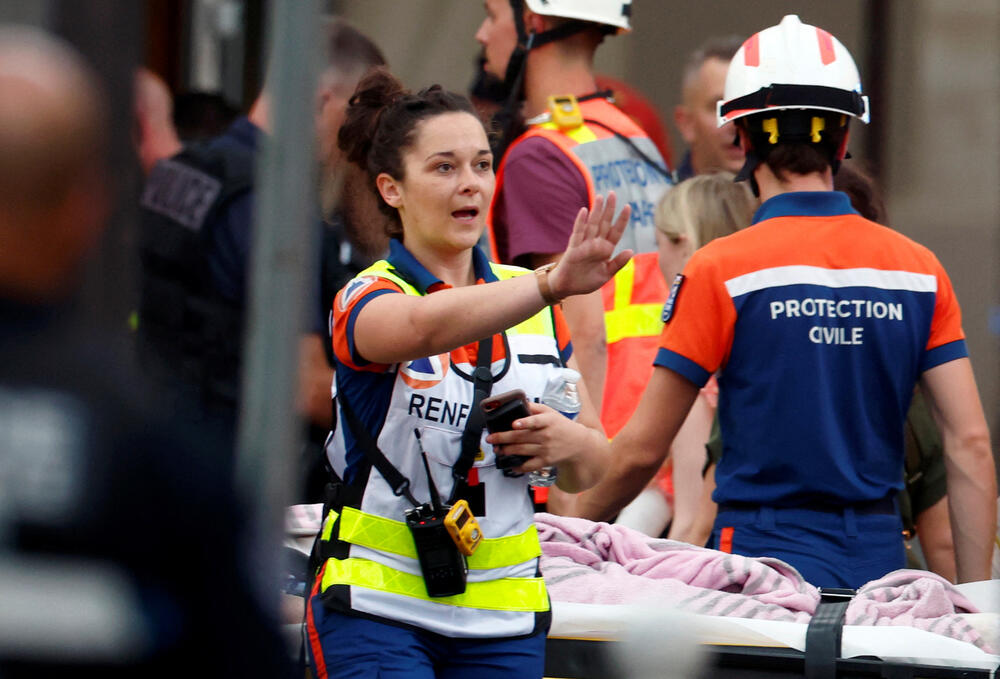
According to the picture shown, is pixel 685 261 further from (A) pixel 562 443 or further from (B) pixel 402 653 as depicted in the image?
(B) pixel 402 653

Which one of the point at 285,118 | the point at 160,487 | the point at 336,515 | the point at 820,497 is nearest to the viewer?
the point at 160,487

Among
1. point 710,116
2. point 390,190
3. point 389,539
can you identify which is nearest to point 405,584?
point 389,539

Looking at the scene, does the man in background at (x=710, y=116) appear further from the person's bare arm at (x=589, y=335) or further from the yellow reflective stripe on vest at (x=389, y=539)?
the yellow reflective stripe on vest at (x=389, y=539)

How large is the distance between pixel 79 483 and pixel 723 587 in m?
2.40

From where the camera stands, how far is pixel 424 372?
3.33 m

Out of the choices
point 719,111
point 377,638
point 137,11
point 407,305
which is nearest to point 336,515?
point 377,638

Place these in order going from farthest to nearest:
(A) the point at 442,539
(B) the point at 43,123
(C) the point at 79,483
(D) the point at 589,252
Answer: (A) the point at 442,539, (D) the point at 589,252, (B) the point at 43,123, (C) the point at 79,483

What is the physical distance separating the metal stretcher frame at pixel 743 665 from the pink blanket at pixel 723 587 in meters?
0.14

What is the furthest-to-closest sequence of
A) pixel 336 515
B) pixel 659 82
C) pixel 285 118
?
1. pixel 659 82
2. pixel 336 515
3. pixel 285 118

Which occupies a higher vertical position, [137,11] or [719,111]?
[137,11]

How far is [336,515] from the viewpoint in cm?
337

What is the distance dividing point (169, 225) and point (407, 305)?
151 cm

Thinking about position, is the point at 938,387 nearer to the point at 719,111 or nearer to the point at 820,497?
the point at 820,497

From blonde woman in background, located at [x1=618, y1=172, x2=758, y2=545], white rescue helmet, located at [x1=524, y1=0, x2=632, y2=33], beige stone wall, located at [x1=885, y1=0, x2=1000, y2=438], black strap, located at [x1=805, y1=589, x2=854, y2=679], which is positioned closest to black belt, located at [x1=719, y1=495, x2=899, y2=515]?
black strap, located at [x1=805, y1=589, x2=854, y2=679]
